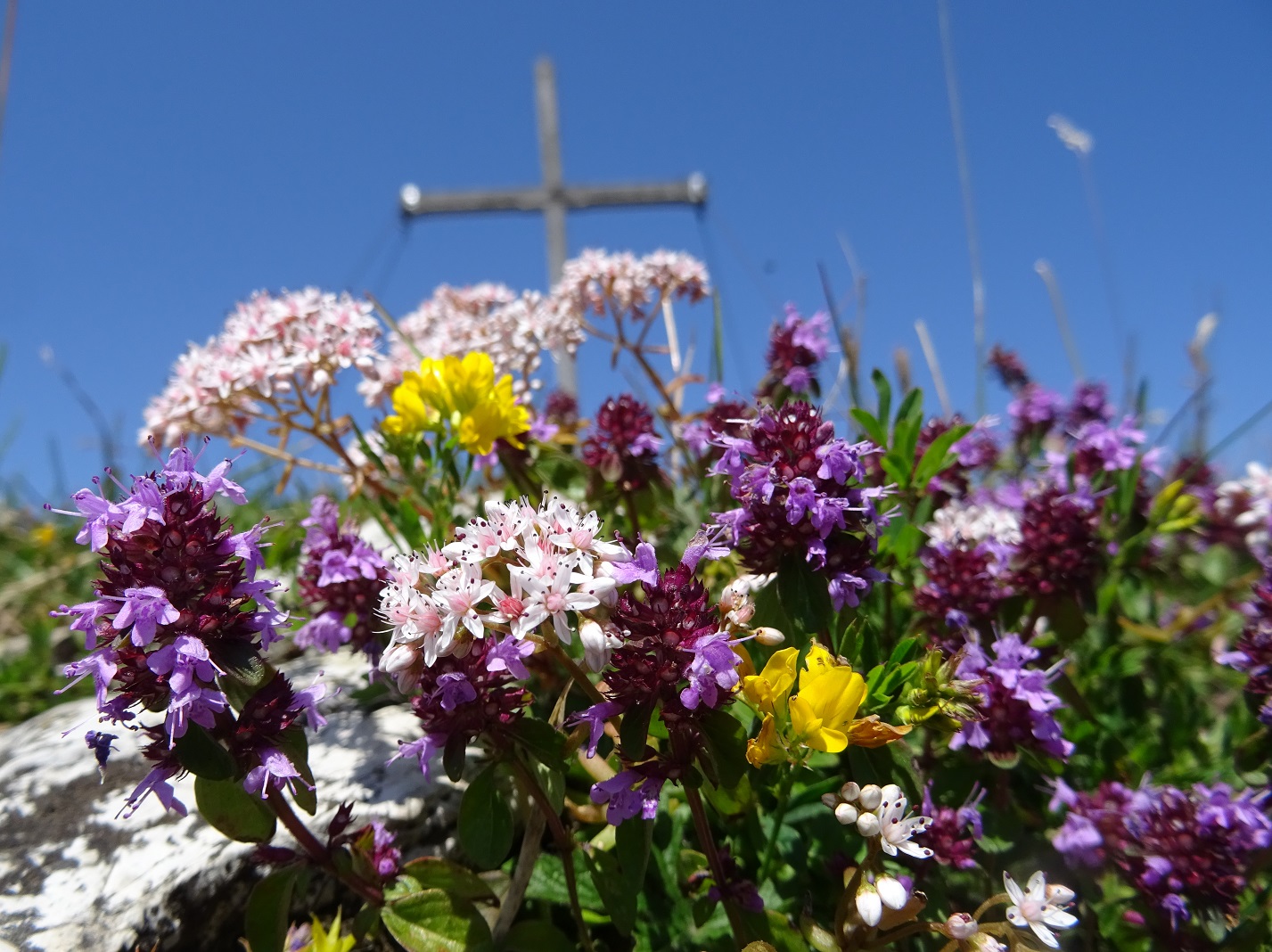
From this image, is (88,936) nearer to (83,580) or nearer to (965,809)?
(965,809)

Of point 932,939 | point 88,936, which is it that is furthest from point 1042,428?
point 88,936

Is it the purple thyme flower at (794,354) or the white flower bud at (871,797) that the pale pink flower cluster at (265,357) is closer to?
the purple thyme flower at (794,354)

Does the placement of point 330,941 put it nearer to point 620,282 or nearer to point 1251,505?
point 620,282

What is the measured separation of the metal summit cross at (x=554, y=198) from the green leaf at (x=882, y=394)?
9.69 metres

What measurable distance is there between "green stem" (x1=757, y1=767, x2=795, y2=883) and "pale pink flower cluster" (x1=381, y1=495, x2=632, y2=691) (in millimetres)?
616

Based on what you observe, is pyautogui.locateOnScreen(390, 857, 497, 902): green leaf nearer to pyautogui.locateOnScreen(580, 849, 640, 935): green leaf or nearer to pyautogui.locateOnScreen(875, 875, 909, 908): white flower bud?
pyautogui.locateOnScreen(580, 849, 640, 935): green leaf

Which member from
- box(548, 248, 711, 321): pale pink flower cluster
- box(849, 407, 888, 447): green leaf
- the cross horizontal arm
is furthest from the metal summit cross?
box(849, 407, 888, 447): green leaf

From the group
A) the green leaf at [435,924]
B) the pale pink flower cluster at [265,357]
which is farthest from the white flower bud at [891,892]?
the pale pink flower cluster at [265,357]

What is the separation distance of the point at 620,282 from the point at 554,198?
33.8 ft

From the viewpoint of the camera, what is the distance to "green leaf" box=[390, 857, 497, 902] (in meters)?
1.99

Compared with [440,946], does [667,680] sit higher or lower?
higher

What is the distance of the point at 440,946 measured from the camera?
6.15 ft

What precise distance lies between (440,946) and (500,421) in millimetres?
1335

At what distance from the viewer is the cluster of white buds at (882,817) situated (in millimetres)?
1603
